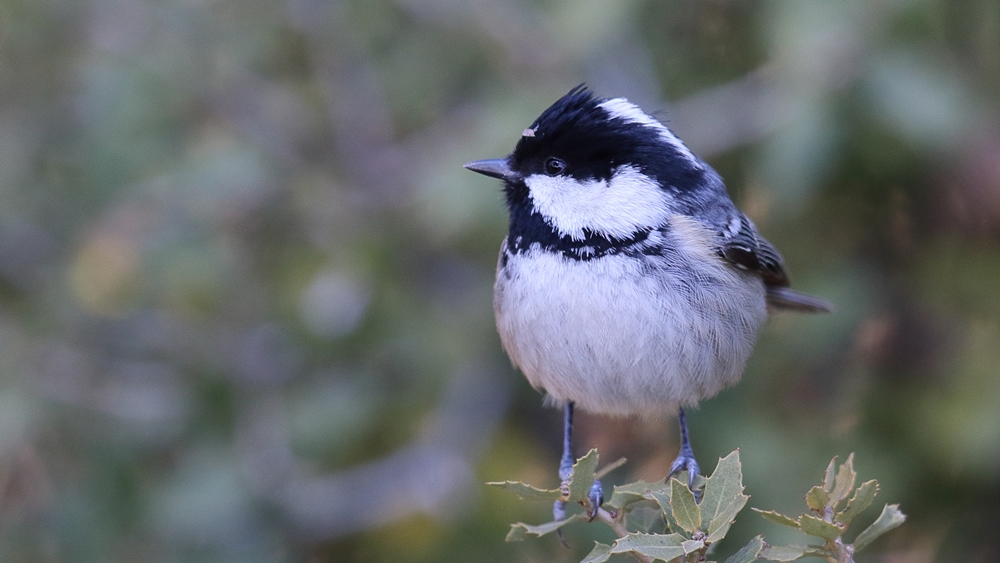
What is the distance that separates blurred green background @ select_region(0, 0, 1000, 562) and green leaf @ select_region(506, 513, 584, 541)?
147 cm

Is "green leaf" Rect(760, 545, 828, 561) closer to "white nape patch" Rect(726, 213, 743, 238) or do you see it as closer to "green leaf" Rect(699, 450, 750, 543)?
"green leaf" Rect(699, 450, 750, 543)

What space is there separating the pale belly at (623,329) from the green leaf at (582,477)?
74cm

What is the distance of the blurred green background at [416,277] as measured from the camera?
328 centimetres

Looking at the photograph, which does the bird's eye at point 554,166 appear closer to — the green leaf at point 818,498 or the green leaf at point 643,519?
the green leaf at point 643,519

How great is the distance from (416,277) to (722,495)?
105 inches

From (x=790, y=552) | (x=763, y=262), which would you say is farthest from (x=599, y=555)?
(x=763, y=262)

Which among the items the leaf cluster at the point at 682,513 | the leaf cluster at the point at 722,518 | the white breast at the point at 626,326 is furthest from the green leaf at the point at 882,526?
the white breast at the point at 626,326

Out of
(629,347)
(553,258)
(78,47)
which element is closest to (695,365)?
(629,347)

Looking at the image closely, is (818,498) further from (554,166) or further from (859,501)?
(554,166)

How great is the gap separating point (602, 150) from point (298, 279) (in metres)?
1.70

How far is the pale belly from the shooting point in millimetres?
2418

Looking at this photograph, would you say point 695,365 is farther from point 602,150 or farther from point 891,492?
point 891,492

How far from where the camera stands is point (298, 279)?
3883 millimetres

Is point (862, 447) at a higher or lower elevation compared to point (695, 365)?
lower
